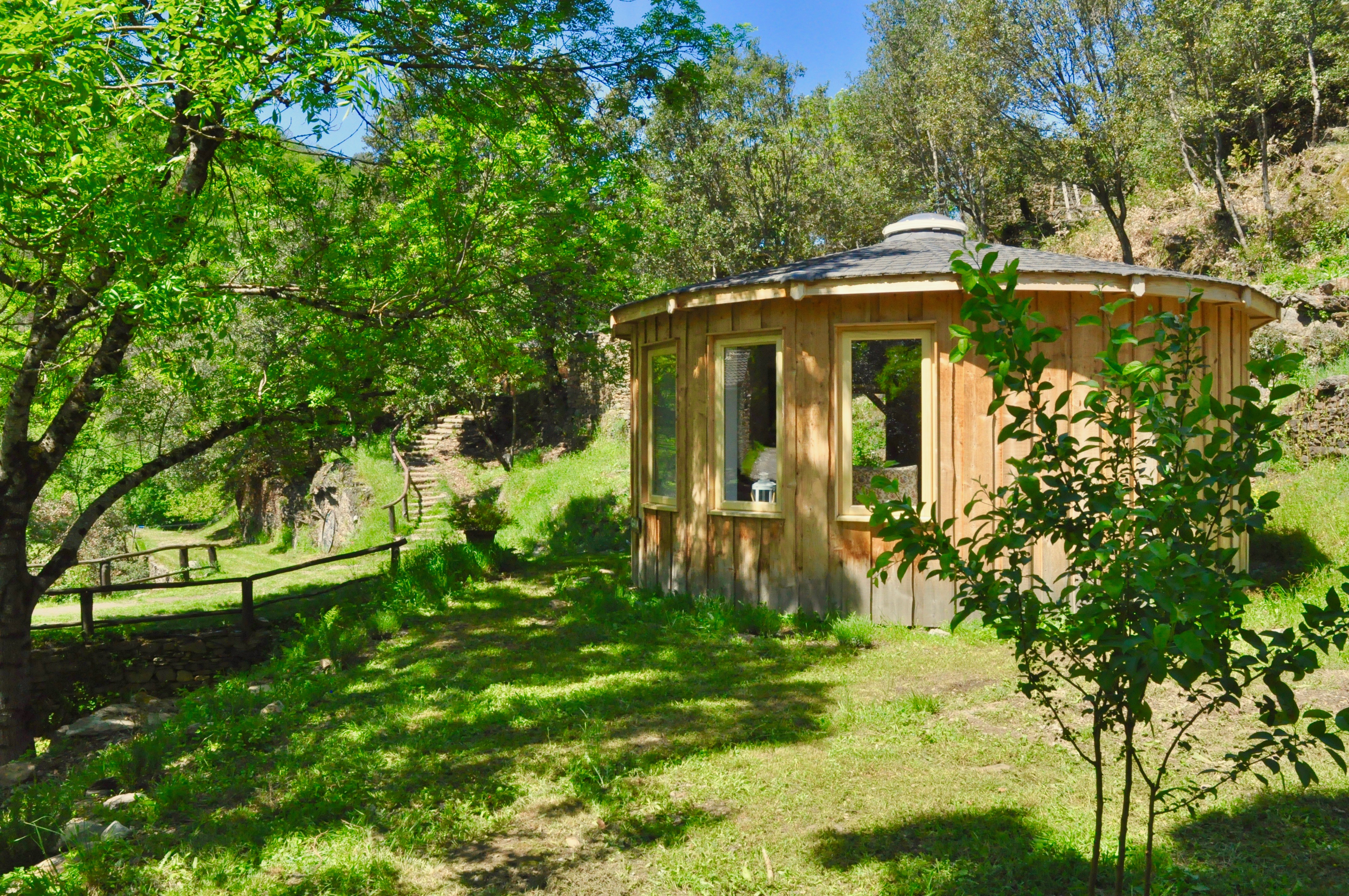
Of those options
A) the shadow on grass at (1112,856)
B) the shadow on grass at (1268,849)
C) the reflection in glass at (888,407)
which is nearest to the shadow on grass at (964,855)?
the shadow on grass at (1112,856)

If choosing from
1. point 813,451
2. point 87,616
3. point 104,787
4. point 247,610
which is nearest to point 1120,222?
point 813,451

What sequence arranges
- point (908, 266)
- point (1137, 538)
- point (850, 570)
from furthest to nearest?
point (850, 570) < point (908, 266) < point (1137, 538)

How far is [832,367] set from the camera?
759 cm

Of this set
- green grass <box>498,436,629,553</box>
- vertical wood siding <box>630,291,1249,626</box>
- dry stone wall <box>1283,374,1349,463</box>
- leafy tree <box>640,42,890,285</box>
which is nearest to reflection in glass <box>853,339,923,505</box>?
vertical wood siding <box>630,291,1249,626</box>

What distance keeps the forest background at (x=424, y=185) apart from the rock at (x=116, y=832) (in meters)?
3.17

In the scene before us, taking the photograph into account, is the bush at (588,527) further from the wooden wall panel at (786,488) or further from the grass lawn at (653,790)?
the grass lawn at (653,790)

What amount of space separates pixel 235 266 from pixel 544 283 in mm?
4053

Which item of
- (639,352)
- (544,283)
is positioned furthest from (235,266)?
(639,352)

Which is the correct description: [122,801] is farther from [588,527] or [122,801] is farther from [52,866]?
[588,527]

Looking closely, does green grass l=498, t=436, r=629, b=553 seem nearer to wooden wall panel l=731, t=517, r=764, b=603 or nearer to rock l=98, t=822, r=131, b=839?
wooden wall panel l=731, t=517, r=764, b=603

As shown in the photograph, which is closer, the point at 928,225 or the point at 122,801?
the point at 122,801

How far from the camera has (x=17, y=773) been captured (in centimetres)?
711

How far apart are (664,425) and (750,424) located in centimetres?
126

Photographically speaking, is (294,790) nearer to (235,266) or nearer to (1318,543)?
(235,266)
